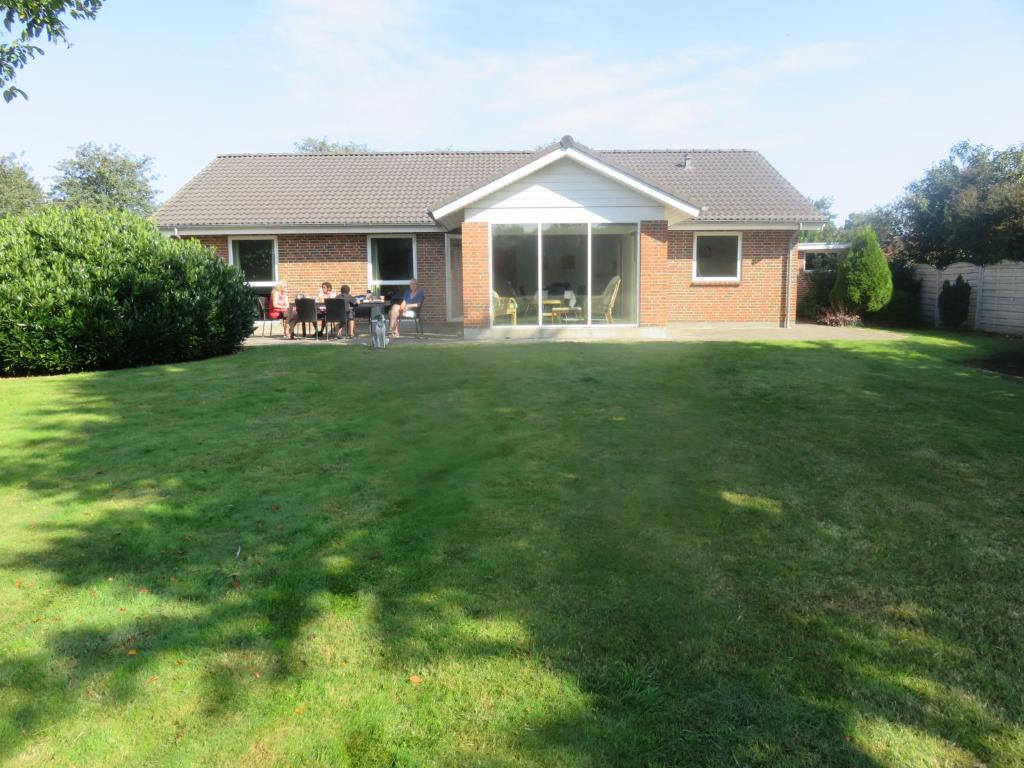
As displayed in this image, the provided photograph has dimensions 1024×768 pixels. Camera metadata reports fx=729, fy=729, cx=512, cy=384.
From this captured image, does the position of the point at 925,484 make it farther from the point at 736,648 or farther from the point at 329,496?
the point at 329,496

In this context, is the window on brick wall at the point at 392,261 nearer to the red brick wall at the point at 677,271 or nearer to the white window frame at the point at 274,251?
the red brick wall at the point at 677,271

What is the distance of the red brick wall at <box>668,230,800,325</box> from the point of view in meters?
19.0

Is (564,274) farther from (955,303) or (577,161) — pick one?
(955,303)

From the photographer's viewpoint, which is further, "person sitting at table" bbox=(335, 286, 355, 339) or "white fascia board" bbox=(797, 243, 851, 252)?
"white fascia board" bbox=(797, 243, 851, 252)

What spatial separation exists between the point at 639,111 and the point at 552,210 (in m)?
12.0

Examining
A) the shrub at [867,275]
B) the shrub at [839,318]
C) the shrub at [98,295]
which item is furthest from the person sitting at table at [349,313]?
the shrub at [867,275]

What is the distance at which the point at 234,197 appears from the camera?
65.0 feet

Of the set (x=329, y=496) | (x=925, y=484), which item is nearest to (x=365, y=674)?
(x=329, y=496)

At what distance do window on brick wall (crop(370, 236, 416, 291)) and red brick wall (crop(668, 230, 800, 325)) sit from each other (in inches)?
268

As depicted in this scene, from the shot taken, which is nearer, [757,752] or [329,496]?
[757,752]

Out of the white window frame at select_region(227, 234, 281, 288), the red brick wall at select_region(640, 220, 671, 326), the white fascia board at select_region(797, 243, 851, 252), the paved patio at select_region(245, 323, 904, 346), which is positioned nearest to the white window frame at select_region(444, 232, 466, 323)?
the paved patio at select_region(245, 323, 904, 346)

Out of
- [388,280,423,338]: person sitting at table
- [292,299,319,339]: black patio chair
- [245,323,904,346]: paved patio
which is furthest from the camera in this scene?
[388,280,423,338]: person sitting at table

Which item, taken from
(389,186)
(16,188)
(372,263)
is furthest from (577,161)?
(16,188)

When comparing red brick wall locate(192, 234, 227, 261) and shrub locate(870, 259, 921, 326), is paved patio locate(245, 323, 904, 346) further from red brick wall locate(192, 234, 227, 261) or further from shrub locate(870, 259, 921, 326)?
red brick wall locate(192, 234, 227, 261)
